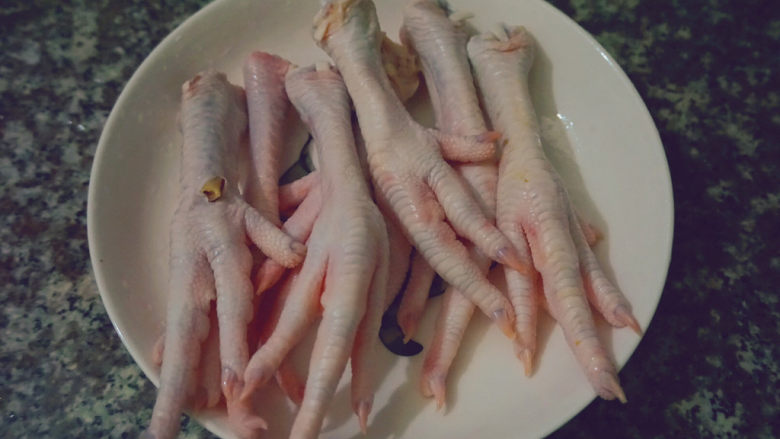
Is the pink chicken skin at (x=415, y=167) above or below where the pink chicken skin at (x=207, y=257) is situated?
above

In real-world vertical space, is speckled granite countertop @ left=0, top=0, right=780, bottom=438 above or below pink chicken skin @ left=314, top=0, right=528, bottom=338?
below

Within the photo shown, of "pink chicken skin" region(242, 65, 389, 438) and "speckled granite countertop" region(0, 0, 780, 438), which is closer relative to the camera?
"pink chicken skin" region(242, 65, 389, 438)

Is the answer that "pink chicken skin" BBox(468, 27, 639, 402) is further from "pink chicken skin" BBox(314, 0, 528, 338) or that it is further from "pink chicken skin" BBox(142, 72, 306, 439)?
"pink chicken skin" BBox(142, 72, 306, 439)

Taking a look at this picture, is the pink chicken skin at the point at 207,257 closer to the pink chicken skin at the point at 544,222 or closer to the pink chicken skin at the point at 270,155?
the pink chicken skin at the point at 270,155

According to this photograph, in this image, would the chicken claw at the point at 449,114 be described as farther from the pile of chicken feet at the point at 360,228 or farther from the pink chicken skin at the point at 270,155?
the pink chicken skin at the point at 270,155

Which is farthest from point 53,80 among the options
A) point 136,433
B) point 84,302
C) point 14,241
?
point 136,433

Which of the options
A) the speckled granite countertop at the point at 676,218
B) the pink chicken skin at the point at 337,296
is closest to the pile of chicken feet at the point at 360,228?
the pink chicken skin at the point at 337,296

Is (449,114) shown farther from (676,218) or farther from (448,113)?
(676,218)

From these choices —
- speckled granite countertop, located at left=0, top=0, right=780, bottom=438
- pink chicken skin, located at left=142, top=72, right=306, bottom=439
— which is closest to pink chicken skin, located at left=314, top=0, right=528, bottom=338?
pink chicken skin, located at left=142, top=72, right=306, bottom=439

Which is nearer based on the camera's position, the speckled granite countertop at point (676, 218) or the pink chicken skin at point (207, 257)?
the pink chicken skin at point (207, 257)
